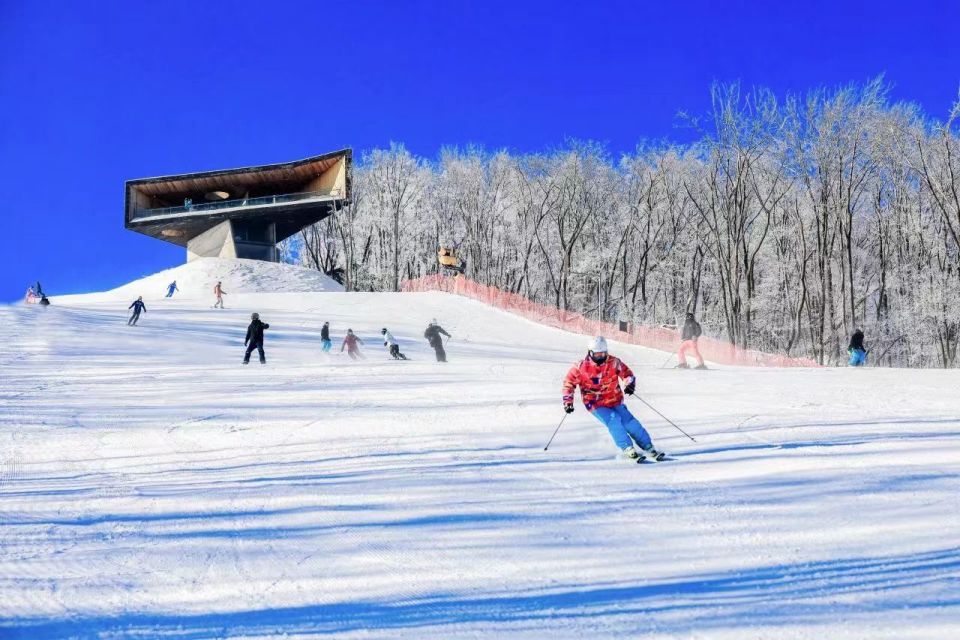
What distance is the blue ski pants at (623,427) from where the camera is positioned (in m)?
7.36

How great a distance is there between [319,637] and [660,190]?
158ft

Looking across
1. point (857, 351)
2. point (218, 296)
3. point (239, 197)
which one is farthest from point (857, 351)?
point (239, 197)

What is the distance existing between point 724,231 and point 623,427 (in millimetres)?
41460

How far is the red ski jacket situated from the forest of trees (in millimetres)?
29827

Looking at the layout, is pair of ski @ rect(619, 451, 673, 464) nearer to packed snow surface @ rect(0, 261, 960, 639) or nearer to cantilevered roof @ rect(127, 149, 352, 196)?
packed snow surface @ rect(0, 261, 960, 639)

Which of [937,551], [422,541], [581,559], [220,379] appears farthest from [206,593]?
[220,379]

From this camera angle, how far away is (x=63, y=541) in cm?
509

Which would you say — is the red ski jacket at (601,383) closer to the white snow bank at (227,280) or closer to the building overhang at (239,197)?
the white snow bank at (227,280)

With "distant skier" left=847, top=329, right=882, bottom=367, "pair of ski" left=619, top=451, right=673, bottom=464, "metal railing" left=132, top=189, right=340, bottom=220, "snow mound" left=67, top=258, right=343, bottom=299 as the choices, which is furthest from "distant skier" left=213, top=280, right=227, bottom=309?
"pair of ski" left=619, top=451, right=673, bottom=464

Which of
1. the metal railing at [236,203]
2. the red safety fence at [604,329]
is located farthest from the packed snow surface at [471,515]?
the metal railing at [236,203]

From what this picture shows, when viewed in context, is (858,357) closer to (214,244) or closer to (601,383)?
(601,383)

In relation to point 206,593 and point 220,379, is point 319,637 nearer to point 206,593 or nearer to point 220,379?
point 206,593

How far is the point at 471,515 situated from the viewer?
5.43m

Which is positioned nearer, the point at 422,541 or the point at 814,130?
the point at 422,541
